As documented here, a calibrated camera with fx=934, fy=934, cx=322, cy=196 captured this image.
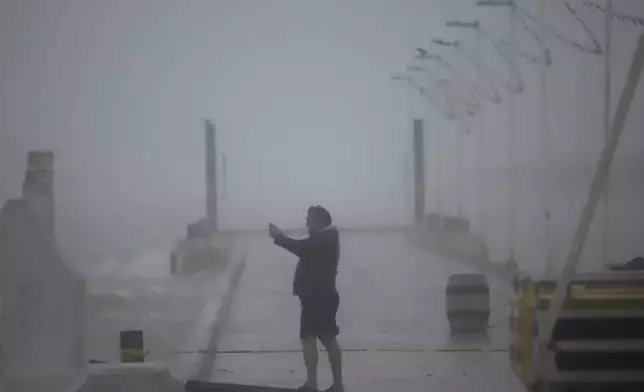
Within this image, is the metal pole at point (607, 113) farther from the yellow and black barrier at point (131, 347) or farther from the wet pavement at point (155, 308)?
the yellow and black barrier at point (131, 347)

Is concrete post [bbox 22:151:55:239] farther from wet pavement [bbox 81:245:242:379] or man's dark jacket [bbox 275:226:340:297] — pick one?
man's dark jacket [bbox 275:226:340:297]

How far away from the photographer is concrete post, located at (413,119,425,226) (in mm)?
9984

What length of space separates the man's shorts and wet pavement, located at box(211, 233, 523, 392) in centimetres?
82

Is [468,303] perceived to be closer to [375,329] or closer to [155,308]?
[375,329]

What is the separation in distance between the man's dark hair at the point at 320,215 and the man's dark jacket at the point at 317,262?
0.05m

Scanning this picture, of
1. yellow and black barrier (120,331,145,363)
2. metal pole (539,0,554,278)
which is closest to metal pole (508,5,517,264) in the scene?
metal pole (539,0,554,278)

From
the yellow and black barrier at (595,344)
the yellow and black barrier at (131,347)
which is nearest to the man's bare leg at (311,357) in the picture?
the yellow and black barrier at (131,347)

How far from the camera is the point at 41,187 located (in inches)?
297

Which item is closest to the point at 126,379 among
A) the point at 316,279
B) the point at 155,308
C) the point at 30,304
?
the point at 30,304

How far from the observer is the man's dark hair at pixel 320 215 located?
6.84m

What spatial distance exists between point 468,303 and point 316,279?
3.18 meters

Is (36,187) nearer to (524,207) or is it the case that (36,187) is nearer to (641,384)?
(641,384)

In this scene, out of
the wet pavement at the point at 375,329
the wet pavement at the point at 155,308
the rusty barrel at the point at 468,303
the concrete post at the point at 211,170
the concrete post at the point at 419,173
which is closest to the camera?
the wet pavement at the point at 375,329

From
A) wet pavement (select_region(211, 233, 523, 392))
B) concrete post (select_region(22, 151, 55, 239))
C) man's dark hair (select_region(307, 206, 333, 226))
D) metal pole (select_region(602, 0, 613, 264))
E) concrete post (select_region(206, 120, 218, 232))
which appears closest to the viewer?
man's dark hair (select_region(307, 206, 333, 226))
